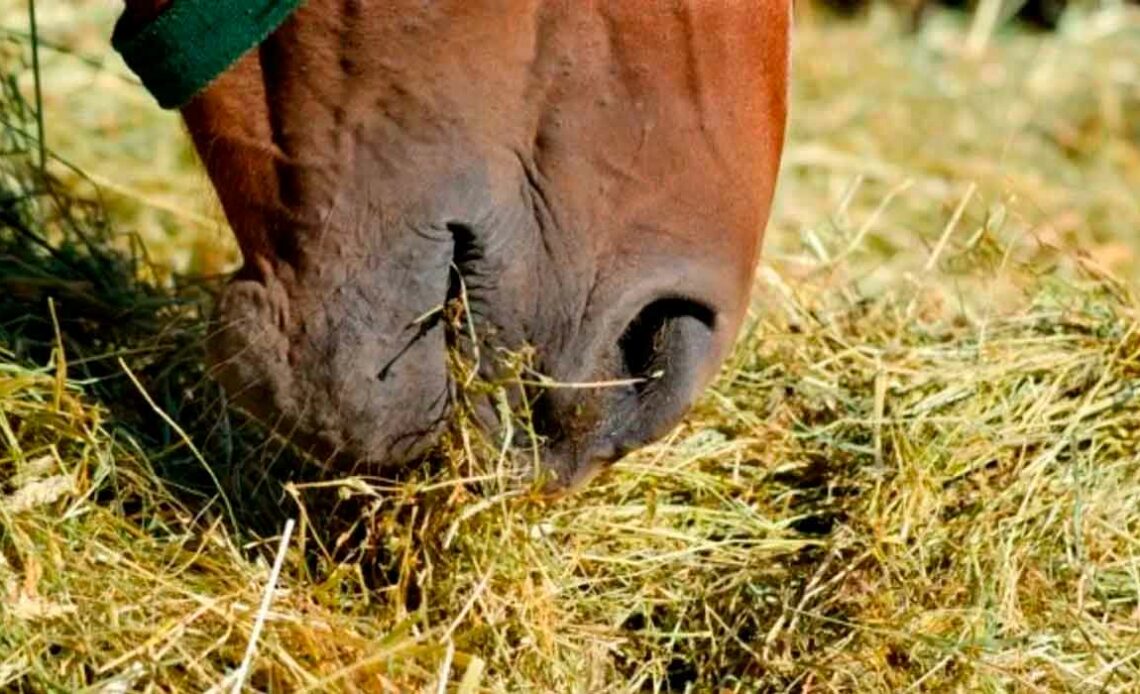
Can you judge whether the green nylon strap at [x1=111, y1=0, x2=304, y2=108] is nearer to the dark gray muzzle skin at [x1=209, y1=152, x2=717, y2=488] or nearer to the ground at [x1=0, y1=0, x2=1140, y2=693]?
the dark gray muzzle skin at [x1=209, y1=152, x2=717, y2=488]

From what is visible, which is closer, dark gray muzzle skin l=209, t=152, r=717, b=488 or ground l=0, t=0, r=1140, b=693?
dark gray muzzle skin l=209, t=152, r=717, b=488

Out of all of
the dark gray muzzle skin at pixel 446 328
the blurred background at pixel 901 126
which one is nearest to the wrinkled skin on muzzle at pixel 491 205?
the dark gray muzzle skin at pixel 446 328

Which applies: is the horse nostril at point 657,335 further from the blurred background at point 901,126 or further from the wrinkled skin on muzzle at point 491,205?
the blurred background at point 901,126

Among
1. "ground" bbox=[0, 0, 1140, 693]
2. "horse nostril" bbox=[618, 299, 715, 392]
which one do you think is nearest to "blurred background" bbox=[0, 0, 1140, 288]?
"ground" bbox=[0, 0, 1140, 693]

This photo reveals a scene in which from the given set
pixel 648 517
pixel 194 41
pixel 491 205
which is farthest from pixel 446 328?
pixel 648 517

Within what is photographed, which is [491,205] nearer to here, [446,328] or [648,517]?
[446,328]

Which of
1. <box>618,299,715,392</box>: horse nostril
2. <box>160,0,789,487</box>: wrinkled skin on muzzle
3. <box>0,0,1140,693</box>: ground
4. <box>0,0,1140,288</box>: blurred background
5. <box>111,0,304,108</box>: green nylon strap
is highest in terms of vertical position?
<box>111,0,304,108</box>: green nylon strap

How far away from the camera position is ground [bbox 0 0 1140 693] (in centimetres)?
203

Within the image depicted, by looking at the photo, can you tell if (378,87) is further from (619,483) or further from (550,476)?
(619,483)

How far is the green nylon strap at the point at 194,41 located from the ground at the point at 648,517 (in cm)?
32

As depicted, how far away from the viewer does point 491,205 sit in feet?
6.15

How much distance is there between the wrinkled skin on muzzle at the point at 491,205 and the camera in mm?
1886

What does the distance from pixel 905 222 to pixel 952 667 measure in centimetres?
245

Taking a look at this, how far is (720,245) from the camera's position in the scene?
6.47 ft
